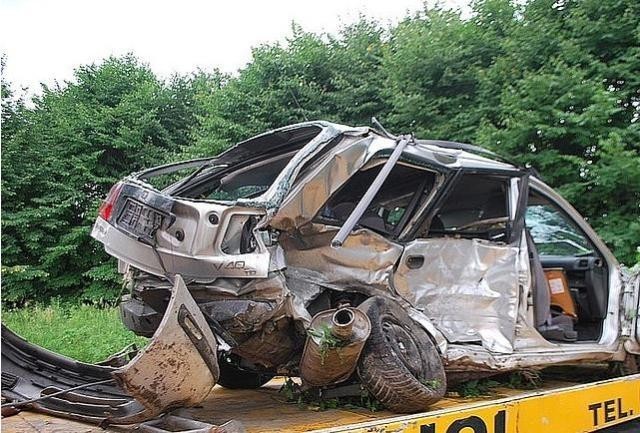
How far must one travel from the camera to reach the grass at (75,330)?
7.58 metres

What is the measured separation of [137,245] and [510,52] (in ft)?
34.2

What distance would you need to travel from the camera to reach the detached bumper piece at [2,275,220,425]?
2.53 meters

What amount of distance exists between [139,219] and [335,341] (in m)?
1.12

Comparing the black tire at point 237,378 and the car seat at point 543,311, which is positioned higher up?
the car seat at point 543,311

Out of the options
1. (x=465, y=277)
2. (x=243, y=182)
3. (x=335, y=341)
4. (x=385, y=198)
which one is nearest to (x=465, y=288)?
(x=465, y=277)

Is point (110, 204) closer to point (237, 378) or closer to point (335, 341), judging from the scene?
point (335, 341)

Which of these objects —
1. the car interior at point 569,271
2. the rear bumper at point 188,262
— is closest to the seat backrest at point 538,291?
the car interior at point 569,271

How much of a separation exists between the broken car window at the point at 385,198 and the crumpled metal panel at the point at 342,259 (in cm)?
11

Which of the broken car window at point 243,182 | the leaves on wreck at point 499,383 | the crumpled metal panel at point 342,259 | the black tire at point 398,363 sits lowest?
the leaves on wreck at point 499,383

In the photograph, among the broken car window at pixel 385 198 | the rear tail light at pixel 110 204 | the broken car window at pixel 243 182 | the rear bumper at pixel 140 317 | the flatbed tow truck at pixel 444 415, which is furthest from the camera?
the broken car window at pixel 243 182

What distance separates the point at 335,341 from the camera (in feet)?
9.95

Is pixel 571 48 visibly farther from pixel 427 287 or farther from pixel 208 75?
pixel 208 75

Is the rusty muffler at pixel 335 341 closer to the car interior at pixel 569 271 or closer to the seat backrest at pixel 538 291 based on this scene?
the seat backrest at pixel 538 291

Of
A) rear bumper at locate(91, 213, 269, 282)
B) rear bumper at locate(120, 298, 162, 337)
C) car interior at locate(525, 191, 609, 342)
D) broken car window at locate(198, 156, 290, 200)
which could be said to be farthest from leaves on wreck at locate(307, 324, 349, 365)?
car interior at locate(525, 191, 609, 342)
